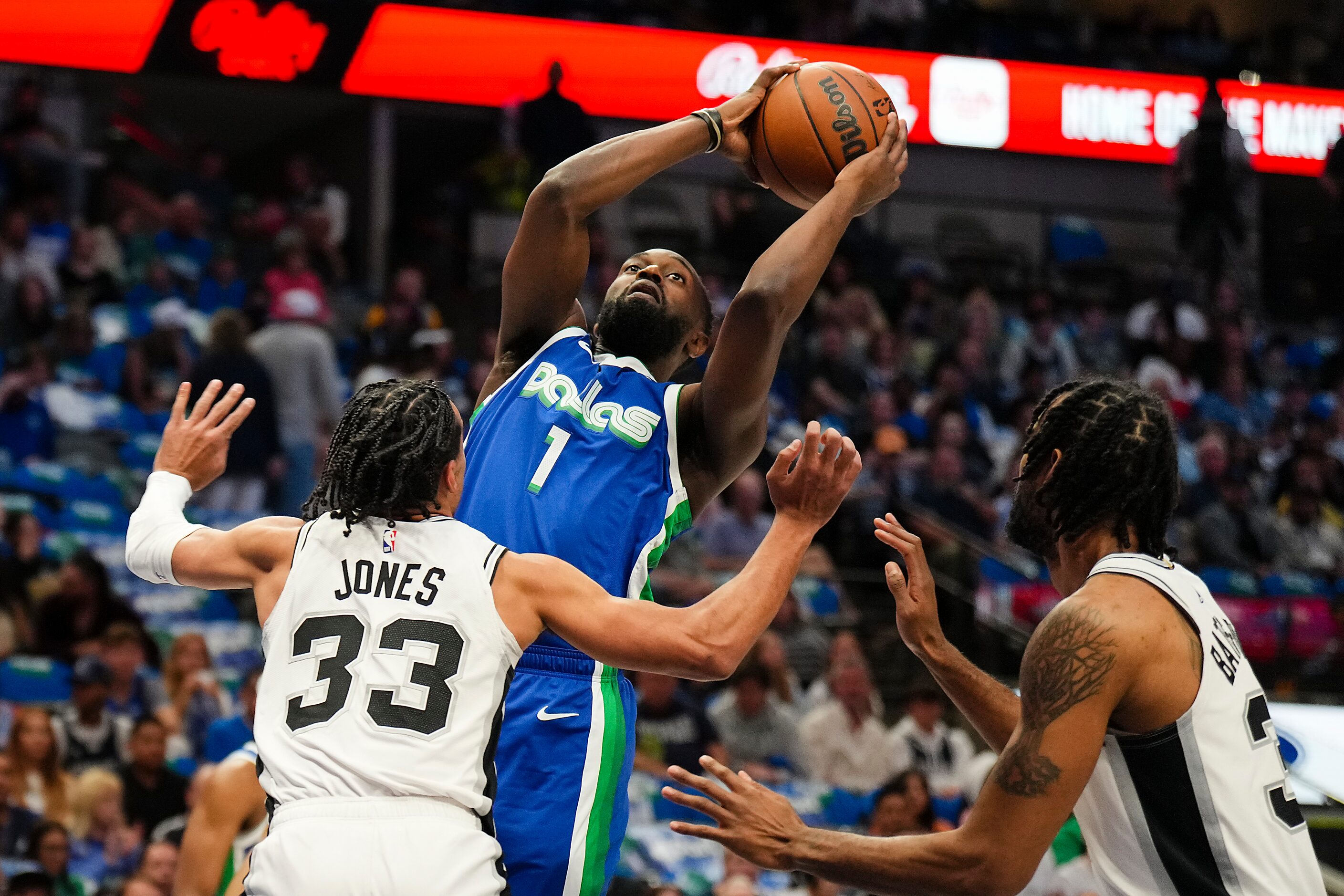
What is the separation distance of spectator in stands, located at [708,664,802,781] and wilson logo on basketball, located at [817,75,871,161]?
4908 millimetres

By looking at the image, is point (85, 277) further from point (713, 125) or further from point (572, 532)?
point (572, 532)

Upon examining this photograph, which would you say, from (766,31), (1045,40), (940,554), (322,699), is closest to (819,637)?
(940,554)

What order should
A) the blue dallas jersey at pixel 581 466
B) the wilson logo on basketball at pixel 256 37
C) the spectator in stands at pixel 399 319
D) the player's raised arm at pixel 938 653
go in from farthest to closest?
the wilson logo on basketball at pixel 256 37 < the spectator in stands at pixel 399 319 < the blue dallas jersey at pixel 581 466 < the player's raised arm at pixel 938 653

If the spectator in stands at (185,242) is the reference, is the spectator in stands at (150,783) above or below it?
below

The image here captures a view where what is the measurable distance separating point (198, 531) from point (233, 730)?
456 centimetres

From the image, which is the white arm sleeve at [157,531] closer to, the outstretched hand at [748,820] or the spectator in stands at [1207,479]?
the outstretched hand at [748,820]

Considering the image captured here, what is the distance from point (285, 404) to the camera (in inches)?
398

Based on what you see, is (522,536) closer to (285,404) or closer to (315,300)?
(285,404)

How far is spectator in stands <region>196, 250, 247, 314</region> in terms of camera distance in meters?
12.3

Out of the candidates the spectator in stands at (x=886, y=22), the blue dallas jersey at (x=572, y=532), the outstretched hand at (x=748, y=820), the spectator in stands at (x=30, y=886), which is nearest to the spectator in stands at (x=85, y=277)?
the spectator in stands at (x=30, y=886)

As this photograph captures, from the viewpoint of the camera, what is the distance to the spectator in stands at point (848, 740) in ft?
27.3

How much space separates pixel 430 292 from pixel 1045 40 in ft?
26.8

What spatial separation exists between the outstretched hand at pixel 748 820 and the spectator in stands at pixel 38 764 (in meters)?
5.18

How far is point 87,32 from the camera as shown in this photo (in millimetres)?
13484
